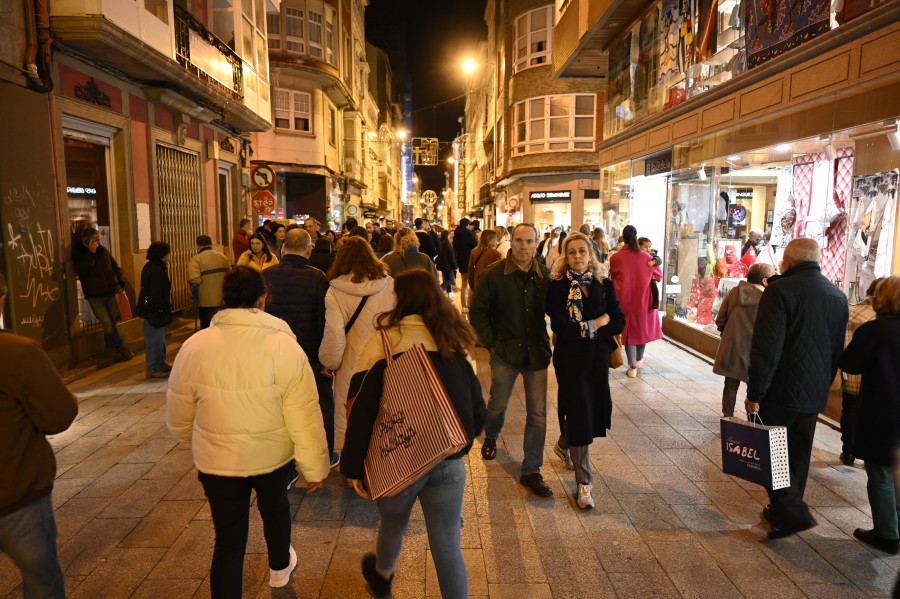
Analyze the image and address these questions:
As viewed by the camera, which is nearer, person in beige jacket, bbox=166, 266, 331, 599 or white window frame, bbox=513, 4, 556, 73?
person in beige jacket, bbox=166, 266, 331, 599

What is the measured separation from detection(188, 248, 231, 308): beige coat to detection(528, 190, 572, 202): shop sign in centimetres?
2349

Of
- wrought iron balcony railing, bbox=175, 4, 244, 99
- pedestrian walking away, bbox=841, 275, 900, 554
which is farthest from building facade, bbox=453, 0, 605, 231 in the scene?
pedestrian walking away, bbox=841, 275, 900, 554

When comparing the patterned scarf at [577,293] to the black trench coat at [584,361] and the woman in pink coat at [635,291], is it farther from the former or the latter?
the woman in pink coat at [635,291]

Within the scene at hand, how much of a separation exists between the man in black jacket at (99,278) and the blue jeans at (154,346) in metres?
1.21

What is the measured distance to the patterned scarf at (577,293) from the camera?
443cm

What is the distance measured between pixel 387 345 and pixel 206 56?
12.3 meters

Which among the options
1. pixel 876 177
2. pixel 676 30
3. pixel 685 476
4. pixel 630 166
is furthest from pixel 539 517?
pixel 630 166

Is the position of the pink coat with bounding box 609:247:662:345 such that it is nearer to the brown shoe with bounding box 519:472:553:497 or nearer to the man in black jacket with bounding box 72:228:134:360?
the brown shoe with bounding box 519:472:553:497

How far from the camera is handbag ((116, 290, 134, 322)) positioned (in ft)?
31.5

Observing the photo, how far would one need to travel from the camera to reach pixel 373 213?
→ 178ft

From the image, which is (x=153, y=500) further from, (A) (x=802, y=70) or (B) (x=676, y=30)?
(B) (x=676, y=30)

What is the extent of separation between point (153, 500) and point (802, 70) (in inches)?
320

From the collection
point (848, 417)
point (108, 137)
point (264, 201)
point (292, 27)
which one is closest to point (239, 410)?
point (848, 417)

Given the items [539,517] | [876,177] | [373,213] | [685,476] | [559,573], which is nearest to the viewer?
[559,573]
